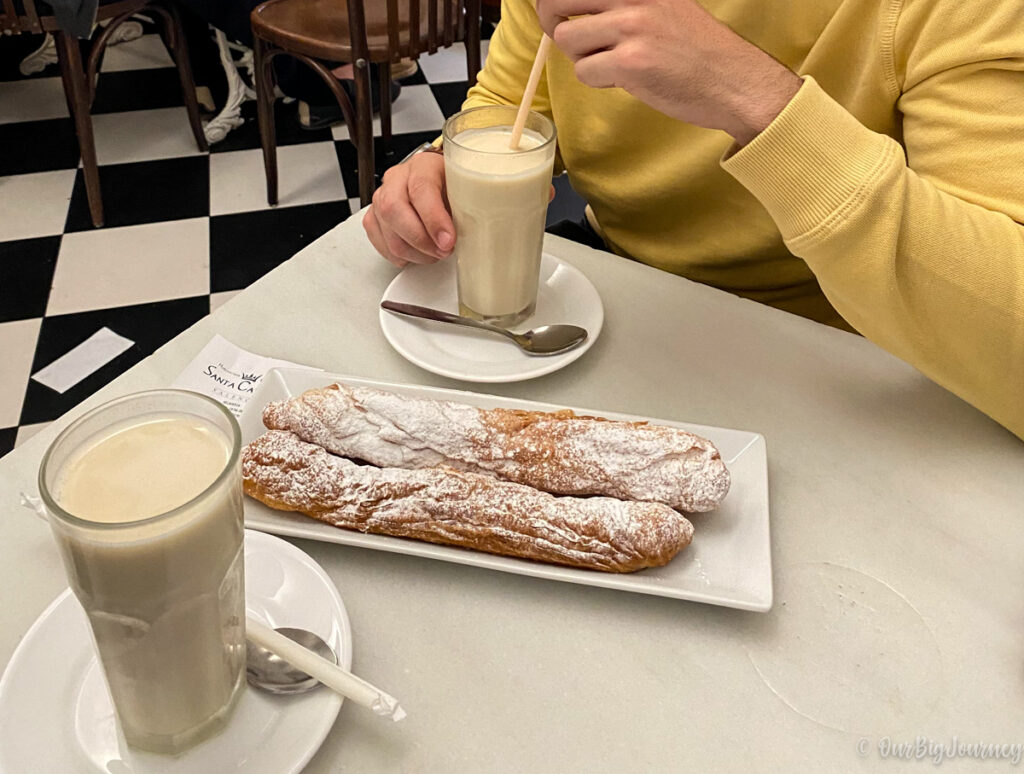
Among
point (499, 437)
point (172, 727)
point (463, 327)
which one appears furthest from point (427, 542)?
point (463, 327)

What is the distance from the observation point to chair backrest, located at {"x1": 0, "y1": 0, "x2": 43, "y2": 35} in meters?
2.13

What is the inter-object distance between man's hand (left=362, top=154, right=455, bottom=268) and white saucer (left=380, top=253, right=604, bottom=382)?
0.04 metres

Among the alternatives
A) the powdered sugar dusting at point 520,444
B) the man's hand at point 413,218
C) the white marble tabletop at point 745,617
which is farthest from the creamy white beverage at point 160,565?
the man's hand at point 413,218

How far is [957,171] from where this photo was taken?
2.87ft

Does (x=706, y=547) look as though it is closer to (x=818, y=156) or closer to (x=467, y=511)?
(x=467, y=511)

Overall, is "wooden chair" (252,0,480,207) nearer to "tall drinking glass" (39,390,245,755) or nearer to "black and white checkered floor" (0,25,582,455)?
"black and white checkered floor" (0,25,582,455)

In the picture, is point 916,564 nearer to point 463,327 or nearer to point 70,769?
point 463,327

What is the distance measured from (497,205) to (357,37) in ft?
4.54

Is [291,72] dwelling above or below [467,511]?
below

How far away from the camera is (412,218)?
1.01 metres

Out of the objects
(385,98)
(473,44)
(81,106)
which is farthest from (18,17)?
(473,44)

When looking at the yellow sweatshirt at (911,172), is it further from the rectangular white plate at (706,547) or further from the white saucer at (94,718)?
the white saucer at (94,718)

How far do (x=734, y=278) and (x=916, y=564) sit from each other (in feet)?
1.83

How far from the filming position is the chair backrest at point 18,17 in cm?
213
